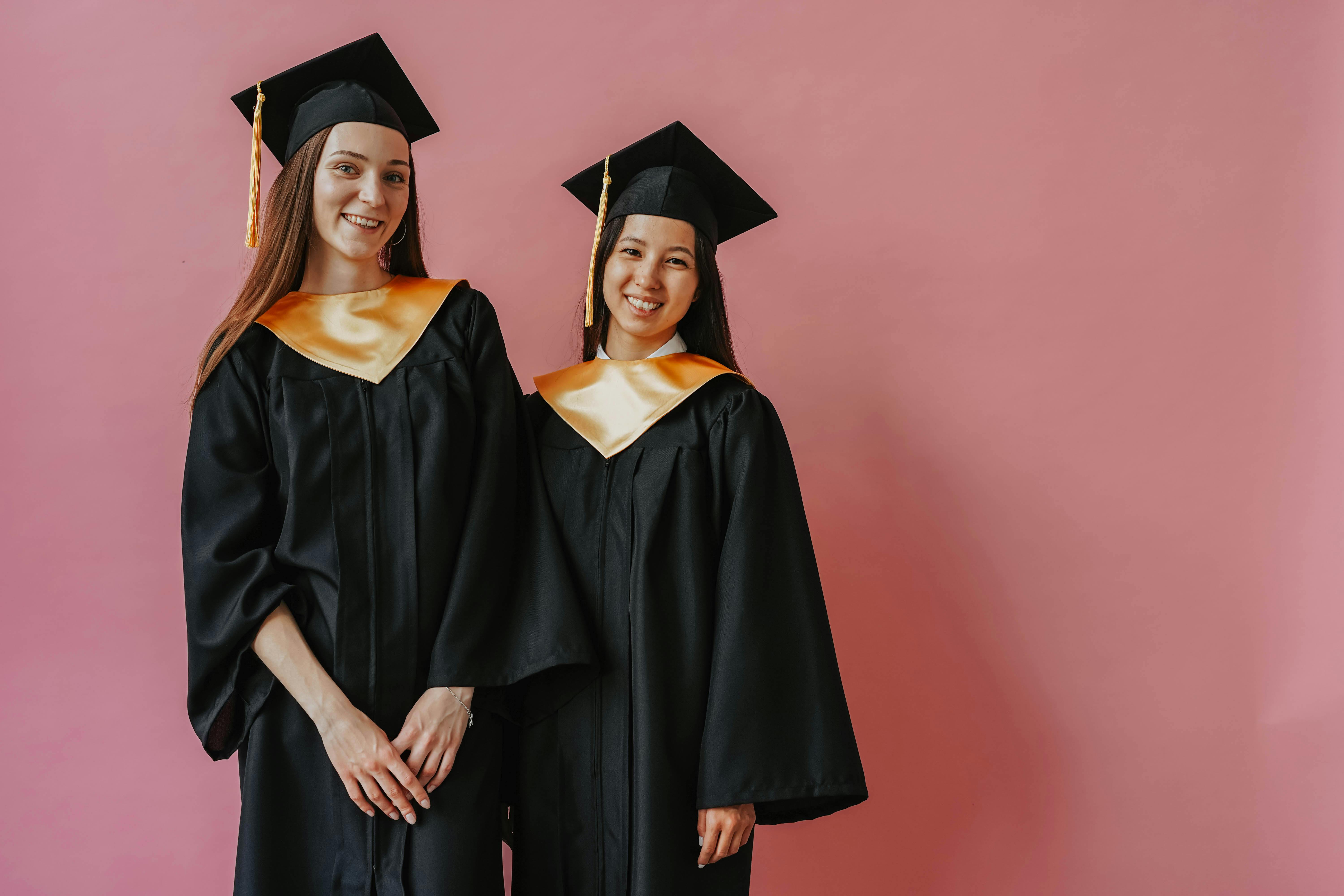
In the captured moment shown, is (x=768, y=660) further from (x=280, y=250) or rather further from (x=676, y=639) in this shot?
(x=280, y=250)

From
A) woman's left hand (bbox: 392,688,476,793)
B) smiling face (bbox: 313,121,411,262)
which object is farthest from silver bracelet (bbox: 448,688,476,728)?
smiling face (bbox: 313,121,411,262)

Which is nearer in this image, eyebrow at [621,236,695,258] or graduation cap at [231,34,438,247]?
graduation cap at [231,34,438,247]

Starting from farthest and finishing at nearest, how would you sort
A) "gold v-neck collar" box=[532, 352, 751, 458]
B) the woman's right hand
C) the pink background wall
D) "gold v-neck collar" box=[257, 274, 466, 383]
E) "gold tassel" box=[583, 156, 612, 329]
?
1. the pink background wall
2. "gold tassel" box=[583, 156, 612, 329]
3. "gold v-neck collar" box=[532, 352, 751, 458]
4. "gold v-neck collar" box=[257, 274, 466, 383]
5. the woman's right hand

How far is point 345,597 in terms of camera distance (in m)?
1.73

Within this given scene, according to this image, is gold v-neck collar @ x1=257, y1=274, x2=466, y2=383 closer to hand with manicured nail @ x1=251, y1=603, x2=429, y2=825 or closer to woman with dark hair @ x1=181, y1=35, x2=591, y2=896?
woman with dark hair @ x1=181, y1=35, x2=591, y2=896

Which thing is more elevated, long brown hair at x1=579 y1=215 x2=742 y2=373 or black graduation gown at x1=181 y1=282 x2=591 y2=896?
long brown hair at x1=579 y1=215 x2=742 y2=373

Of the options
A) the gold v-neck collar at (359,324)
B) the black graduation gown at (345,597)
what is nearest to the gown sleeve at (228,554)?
the black graduation gown at (345,597)

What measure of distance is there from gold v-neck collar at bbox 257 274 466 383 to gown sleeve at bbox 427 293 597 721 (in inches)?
4.4

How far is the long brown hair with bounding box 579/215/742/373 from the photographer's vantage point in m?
2.19

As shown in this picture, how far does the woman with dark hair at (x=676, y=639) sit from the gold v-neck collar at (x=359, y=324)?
1.27 ft

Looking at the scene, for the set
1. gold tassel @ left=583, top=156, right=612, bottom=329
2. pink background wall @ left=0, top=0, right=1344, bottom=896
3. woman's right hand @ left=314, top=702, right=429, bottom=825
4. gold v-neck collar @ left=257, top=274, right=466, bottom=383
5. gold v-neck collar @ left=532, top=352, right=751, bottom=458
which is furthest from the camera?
pink background wall @ left=0, top=0, right=1344, bottom=896

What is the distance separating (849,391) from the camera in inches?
111

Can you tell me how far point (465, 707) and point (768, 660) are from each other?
0.57 metres

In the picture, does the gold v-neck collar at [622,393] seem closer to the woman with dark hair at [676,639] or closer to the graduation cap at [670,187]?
the woman with dark hair at [676,639]
